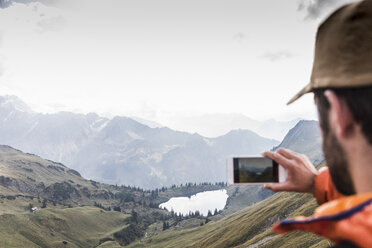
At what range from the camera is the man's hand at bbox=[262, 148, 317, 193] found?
17.3ft

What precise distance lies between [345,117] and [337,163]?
0.46 m

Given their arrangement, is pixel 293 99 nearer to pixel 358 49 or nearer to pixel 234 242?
pixel 358 49

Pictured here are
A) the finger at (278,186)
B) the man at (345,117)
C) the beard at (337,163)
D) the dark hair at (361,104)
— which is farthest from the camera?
the finger at (278,186)

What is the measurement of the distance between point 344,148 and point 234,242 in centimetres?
16888

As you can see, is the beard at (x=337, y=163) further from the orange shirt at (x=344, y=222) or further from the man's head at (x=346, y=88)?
the orange shirt at (x=344, y=222)

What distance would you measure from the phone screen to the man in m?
1.99

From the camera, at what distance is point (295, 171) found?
534 cm

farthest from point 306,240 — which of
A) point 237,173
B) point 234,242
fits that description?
point 237,173

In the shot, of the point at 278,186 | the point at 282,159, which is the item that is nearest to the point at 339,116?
the point at 282,159

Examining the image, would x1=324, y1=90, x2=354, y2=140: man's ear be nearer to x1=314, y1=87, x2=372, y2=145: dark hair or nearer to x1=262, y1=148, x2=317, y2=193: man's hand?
x1=314, y1=87, x2=372, y2=145: dark hair

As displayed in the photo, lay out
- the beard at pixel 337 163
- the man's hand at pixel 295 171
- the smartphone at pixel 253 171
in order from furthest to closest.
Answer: the smartphone at pixel 253 171 < the man's hand at pixel 295 171 < the beard at pixel 337 163

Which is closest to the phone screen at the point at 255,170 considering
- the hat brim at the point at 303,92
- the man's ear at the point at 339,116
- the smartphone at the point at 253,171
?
the smartphone at the point at 253,171

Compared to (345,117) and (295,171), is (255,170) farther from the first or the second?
(345,117)

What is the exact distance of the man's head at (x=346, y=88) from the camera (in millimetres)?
3143
